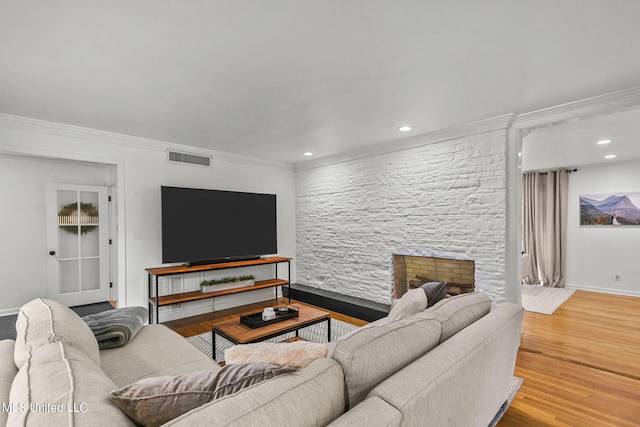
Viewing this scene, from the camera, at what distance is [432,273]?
4066 millimetres

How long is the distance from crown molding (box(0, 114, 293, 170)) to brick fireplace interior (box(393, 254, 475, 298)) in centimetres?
287

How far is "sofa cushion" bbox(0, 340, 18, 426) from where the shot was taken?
100 centimetres

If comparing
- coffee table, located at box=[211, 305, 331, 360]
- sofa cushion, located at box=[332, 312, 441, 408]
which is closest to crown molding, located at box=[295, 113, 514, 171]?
coffee table, located at box=[211, 305, 331, 360]

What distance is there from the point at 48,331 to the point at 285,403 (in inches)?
52.3

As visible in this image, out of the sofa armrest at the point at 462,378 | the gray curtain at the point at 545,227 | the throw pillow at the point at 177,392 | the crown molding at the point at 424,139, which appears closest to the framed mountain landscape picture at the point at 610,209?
the gray curtain at the point at 545,227

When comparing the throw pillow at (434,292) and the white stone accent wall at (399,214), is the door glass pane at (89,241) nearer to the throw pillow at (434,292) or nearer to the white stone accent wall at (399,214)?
the white stone accent wall at (399,214)

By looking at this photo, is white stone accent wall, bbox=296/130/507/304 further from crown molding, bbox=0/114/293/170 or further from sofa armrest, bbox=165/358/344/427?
sofa armrest, bbox=165/358/344/427

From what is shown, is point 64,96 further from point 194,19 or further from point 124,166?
point 194,19

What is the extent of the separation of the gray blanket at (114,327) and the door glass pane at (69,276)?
3196mm

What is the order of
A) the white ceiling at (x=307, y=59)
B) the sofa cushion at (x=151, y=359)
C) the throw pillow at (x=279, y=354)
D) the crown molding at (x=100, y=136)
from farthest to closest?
the crown molding at (x=100, y=136)
the sofa cushion at (x=151, y=359)
the white ceiling at (x=307, y=59)
the throw pillow at (x=279, y=354)

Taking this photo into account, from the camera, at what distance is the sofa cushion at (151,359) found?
5.69 feet

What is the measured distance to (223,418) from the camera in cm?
76

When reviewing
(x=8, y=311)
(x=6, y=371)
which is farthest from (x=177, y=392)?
(x=8, y=311)

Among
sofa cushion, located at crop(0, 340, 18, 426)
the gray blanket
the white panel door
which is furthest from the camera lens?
the white panel door
